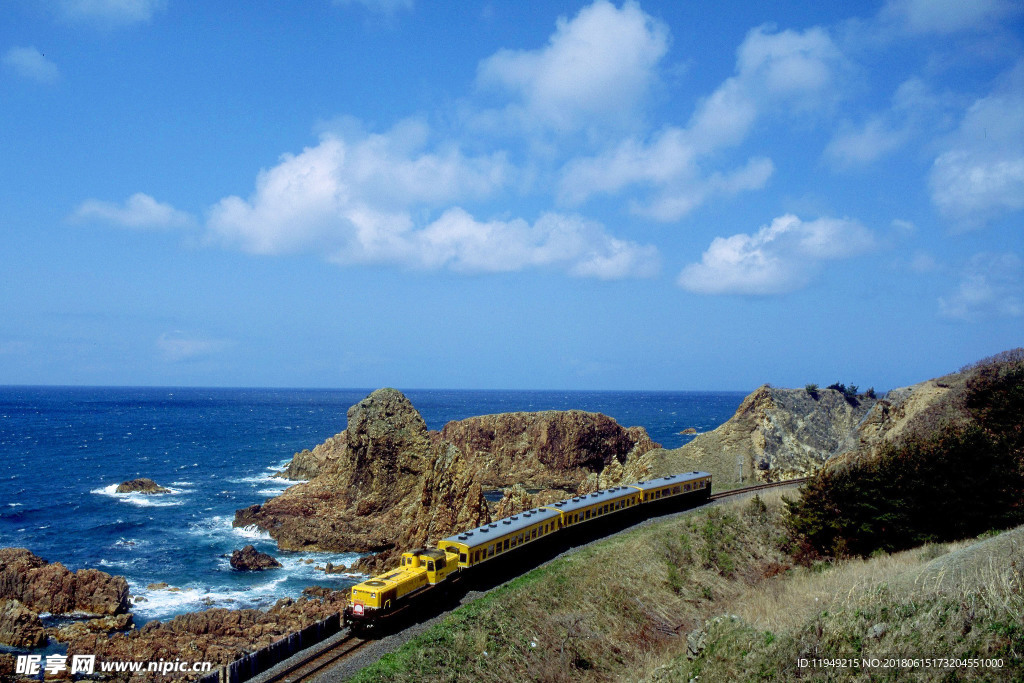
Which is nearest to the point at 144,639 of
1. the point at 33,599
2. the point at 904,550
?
the point at 33,599

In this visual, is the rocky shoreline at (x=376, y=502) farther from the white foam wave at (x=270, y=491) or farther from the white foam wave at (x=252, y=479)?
the white foam wave at (x=252, y=479)

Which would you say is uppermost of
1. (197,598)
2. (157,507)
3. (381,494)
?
(381,494)

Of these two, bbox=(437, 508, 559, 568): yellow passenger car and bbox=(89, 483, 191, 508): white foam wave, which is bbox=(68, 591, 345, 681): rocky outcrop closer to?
bbox=(437, 508, 559, 568): yellow passenger car

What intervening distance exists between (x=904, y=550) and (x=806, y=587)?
25.2ft

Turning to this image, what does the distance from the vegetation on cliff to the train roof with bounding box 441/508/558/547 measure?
13.7m

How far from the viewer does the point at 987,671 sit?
11.4 metres

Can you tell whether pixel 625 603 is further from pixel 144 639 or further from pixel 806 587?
pixel 144 639

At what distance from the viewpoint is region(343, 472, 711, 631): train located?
63.5 ft

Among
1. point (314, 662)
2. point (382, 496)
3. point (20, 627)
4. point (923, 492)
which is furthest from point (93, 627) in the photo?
point (923, 492)

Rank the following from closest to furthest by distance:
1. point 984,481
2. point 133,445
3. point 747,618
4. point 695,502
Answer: point 747,618 < point 984,481 < point 695,502 < point 133,445

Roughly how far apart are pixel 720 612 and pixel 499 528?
9.64m

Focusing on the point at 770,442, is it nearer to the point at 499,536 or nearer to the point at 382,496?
the point at 382,496

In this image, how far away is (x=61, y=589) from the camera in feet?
104

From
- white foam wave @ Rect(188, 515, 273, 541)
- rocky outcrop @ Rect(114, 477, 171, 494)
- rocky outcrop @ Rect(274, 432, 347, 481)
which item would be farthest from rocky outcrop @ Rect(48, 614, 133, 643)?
rocky outcrop @ Rect(274, 432, 347, 481)
